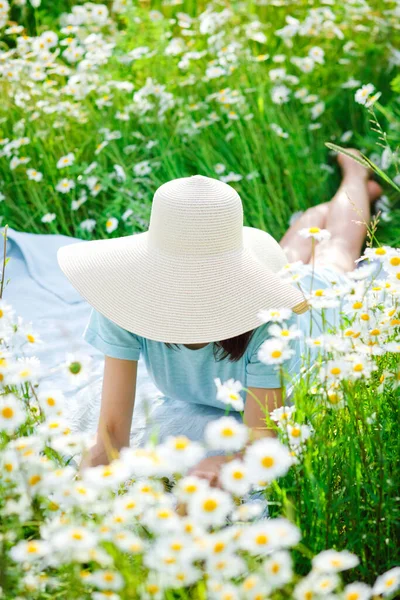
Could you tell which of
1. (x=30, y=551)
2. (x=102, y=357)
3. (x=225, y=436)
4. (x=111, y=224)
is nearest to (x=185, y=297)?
(x=225, y=436)

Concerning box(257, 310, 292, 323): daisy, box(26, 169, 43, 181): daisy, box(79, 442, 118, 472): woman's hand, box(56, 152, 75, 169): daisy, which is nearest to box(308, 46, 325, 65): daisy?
box(56, 152, 75, 169): daisy

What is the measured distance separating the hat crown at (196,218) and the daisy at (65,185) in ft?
4.94

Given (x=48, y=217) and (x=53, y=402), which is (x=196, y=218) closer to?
(x=53, y=402)

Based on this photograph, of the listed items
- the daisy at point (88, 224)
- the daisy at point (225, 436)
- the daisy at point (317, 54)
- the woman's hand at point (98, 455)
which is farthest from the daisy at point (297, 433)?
the daisy at point (317, 54)

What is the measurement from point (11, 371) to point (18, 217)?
215 cm

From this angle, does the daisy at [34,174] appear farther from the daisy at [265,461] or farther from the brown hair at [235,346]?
the daisy at [265,461]

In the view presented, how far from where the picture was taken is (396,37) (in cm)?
359

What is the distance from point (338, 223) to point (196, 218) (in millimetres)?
1264

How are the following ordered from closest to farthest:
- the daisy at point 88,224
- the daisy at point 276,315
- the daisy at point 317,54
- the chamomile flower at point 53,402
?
the chamomile flower at point 53,402 → the daisy at point 276,315 → the daisy at point 88,224 → the daisy at point 317,54

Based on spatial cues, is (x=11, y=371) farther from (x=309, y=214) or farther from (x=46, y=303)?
(x=309, y=214)

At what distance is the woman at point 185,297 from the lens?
1527 mm

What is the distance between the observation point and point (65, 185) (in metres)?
3.03

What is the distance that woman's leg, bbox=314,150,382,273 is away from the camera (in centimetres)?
255

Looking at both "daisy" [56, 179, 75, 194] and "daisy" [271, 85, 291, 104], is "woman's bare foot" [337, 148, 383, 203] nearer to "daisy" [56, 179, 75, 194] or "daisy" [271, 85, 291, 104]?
"daisy" [271, 85, 291, 104]
